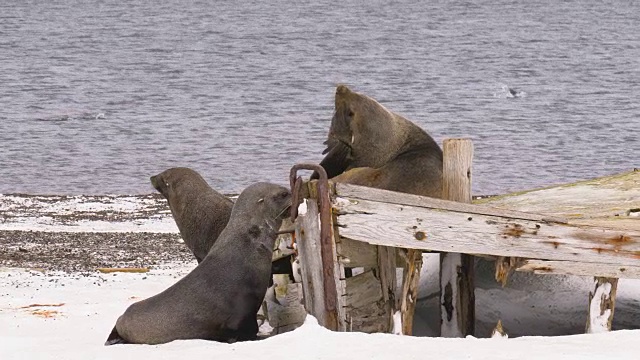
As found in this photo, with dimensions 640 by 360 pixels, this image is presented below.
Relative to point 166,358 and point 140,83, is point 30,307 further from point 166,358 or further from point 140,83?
point 140,83

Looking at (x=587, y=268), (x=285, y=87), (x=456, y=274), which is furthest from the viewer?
(x=285, y=87)

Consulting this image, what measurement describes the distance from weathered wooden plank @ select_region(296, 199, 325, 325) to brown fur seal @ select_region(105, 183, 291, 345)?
0.27 m

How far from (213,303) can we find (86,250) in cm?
598

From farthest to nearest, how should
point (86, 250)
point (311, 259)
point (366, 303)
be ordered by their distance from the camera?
point (86, 250), point (366, 303), point (311, 259)

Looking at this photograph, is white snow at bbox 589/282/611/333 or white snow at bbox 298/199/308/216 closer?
white snow at bbox 589/282/611/333

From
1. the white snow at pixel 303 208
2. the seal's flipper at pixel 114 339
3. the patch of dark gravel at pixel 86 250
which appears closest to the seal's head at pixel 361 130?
the white snow at pixel 303 208

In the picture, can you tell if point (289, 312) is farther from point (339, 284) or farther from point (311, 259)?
→ point (339, 284)

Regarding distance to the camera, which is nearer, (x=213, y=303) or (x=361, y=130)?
(x=213, y=303)

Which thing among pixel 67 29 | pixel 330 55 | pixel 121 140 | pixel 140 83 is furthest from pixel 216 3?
pixel 121 140

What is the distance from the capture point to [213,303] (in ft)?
27.1

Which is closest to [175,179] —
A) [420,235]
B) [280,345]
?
[420,235]

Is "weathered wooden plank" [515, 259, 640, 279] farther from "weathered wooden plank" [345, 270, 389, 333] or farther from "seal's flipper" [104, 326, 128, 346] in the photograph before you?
"seal's flipper" [104, 326, 128, 346]

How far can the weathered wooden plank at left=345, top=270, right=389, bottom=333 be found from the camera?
866cm

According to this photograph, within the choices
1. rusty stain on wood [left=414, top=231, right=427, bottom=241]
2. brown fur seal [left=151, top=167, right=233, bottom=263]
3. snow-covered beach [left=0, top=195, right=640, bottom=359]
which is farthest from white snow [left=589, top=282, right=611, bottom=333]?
brown fur seal [left=151, top=167, right=233, bottom=263]
